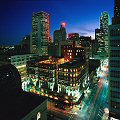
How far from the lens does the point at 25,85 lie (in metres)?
111

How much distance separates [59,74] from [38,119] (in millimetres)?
45475

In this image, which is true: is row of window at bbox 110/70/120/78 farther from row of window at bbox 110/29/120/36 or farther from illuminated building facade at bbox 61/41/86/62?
illuminated building facade at bbox 61/41/86/62

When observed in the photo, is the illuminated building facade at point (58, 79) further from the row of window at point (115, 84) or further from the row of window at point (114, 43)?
the row of window at point (114, 43)

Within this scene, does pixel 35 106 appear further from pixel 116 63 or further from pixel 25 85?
pixel 25 85

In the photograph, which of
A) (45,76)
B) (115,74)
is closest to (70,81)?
(45,76)

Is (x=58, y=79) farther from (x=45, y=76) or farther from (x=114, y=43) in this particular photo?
(x=114, y=43)

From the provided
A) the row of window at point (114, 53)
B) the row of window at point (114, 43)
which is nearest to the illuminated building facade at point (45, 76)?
the row of window at point (114, 53)

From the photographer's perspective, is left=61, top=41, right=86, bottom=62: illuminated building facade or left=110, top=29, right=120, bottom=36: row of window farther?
left=61, top=41, right=86, bottom=62: illuminated building facade

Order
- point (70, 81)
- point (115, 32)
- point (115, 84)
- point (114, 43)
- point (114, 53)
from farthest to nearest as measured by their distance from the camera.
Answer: point (70, 81), point (115, 84), point (114, 53), point (114, 43), point (115, 32)

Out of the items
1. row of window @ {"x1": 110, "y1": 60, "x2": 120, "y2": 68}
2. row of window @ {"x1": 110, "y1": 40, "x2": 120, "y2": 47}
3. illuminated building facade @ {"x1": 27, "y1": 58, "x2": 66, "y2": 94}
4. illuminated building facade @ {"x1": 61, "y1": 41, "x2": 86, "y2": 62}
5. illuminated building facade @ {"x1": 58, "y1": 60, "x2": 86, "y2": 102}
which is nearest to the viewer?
row of window @ {"x1": 110, "y1": 40, "x2": 120, "y2": 47}

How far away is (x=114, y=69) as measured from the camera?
207ft

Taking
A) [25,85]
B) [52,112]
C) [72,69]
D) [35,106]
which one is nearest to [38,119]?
[35,106]

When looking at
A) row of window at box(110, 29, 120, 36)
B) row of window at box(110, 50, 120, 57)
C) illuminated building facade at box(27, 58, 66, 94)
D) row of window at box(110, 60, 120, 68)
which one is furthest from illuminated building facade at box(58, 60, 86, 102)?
row of window at box(110, 29, 120, 36)

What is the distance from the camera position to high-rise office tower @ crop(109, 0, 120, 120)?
61.7 m
